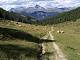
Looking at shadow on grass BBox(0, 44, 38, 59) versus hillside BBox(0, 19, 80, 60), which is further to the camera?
hillside BBox(0, 19, 80, 60)

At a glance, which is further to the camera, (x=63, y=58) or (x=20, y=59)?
(x=63, y=58)

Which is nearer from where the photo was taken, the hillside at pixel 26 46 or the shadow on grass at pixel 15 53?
the shadow on grass at pixel 15 53

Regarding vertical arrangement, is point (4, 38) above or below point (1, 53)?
below

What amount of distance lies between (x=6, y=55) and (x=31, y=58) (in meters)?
3.84

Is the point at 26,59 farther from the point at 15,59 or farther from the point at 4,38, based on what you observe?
the point at 4,38

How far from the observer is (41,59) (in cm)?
4250

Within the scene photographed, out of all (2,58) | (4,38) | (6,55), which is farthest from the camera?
(4,38)

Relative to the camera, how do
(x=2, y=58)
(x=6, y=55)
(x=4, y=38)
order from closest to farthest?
1. (x=2, y=58)
2. (x=6, y=55)
3. (x=4, y=38)

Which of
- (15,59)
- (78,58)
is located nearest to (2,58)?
(15,59)

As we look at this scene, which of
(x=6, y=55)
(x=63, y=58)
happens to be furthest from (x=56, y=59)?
(x=6, y=55)

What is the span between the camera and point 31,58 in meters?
42.3

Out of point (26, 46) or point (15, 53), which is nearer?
point (15, 53)

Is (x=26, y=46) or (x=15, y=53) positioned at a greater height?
(x=15, y=53)

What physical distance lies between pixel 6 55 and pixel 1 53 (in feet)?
4.73
